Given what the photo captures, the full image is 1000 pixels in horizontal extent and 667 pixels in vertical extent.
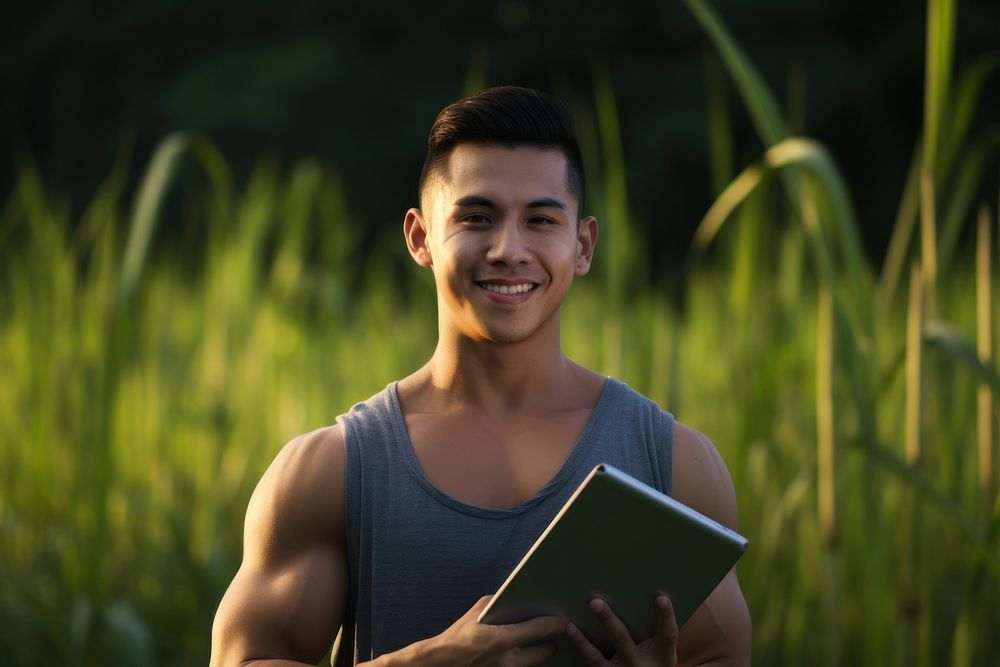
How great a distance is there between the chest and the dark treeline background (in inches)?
200

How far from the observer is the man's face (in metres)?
0.95

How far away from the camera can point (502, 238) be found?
95 cm

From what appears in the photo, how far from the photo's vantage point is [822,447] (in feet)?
4.72

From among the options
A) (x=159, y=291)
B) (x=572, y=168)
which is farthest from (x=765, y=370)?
(x=159, y=291)

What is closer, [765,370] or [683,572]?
[683,572]

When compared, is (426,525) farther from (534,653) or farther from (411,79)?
(411,79)

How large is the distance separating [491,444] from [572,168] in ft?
0.72

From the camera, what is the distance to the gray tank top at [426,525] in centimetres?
96

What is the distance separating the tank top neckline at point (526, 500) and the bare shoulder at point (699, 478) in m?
0.07

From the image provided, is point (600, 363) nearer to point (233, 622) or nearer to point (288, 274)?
point (288, 274)

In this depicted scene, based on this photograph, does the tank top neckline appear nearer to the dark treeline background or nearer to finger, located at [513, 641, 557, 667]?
finger, located at [513, 641, 557, 667]

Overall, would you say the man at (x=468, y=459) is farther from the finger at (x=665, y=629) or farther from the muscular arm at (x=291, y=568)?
the finger at (x=665, y=629)

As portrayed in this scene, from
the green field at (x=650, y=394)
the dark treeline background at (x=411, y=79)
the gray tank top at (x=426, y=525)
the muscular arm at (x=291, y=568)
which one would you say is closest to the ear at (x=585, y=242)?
the gray tank top at (x=426, y=525)

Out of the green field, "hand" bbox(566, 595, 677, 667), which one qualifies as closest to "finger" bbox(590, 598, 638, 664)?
"hand" bbox(566, 595, 677, 667)
